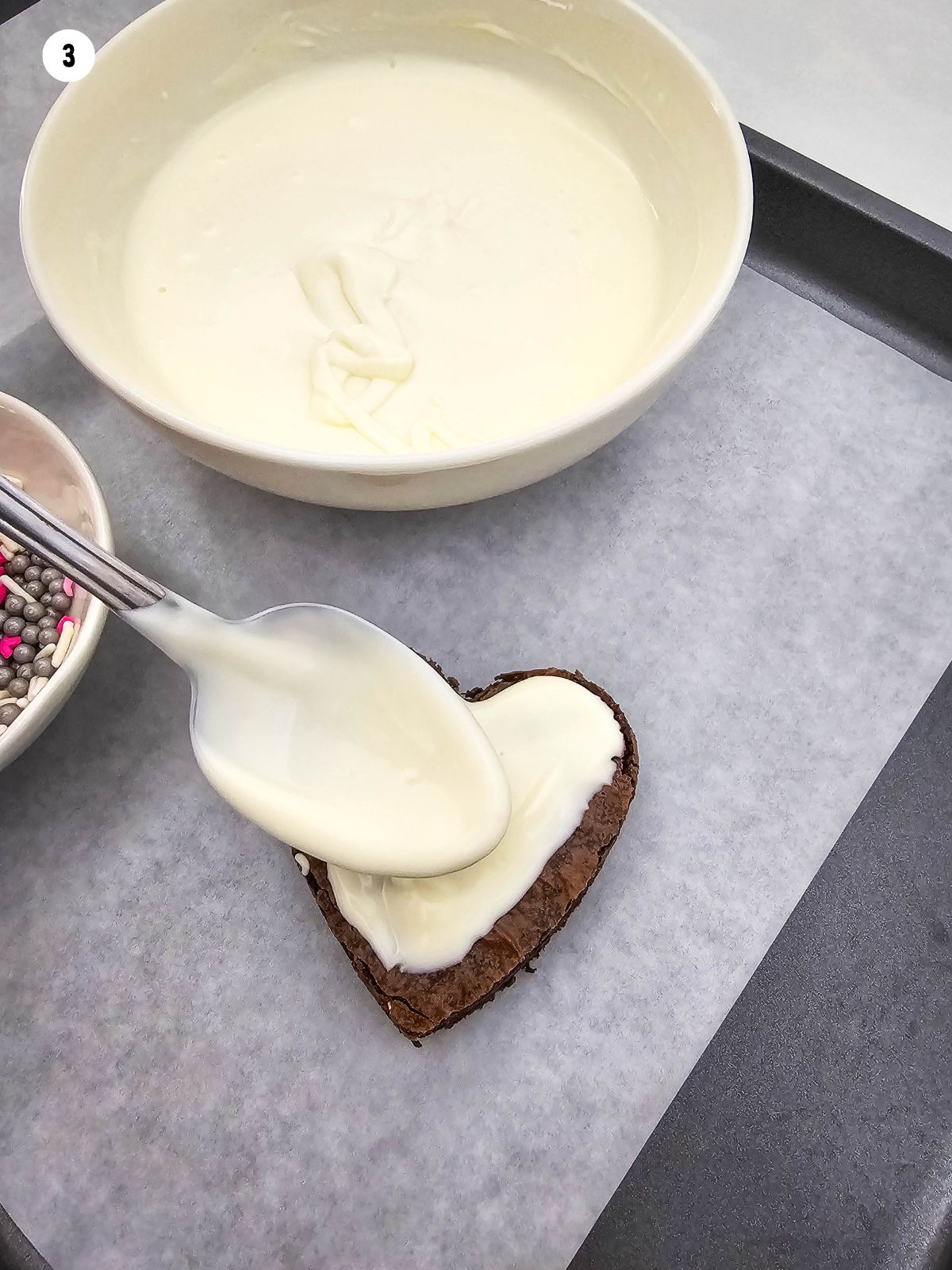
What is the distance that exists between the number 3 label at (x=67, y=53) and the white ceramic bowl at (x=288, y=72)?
0.28 ft

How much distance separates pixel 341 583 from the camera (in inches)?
28.5

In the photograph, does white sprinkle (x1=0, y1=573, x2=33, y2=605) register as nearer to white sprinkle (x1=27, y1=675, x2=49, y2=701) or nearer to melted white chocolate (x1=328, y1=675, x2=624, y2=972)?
white sprinkle (x1=27, y1=675, x2=49, y2=701)

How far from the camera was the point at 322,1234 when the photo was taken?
564mm

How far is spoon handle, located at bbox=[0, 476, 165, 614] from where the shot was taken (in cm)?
51

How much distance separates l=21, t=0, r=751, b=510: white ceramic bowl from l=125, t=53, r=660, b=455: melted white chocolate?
19mm

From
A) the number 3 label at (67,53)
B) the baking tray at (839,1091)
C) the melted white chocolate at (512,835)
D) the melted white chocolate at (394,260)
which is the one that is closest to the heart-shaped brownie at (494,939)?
the melted white chocolate at (512,835)

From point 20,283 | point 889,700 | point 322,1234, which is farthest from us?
point 20,283

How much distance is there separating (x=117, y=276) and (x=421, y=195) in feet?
0.73

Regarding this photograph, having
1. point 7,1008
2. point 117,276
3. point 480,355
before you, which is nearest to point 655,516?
point 480,355

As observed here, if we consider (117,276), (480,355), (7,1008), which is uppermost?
(117,276)

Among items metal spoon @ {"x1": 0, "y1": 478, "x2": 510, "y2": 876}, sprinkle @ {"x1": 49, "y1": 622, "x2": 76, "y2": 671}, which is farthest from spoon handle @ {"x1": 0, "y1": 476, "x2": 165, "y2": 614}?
sprinkle @ {"x1": 49, "y1": 622, "x2": 76, "y2": 671}

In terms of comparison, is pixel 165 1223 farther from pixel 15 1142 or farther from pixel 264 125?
pixel 264 125

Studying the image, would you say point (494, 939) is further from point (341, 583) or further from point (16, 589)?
point (16, 589)

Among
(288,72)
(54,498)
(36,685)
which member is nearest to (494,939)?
(36,685)
